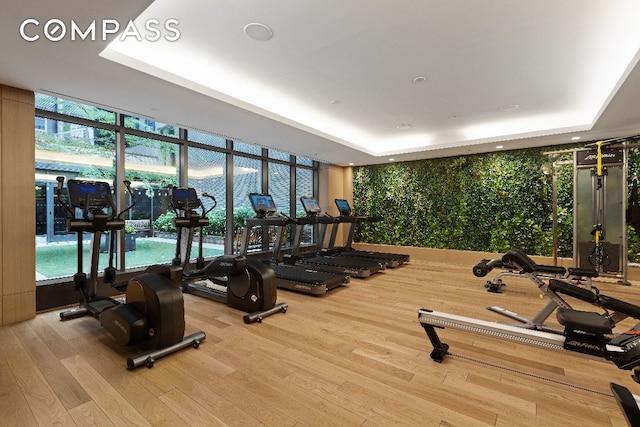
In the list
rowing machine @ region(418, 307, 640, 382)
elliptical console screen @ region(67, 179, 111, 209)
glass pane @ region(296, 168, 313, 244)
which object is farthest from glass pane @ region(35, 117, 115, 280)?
rowing machine @ region(418, 307, 640, 382)

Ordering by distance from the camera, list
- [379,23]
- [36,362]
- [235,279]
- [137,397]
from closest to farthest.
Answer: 1. [137,397]
2. [36,362]
3. [379,23]
4. [235,279]

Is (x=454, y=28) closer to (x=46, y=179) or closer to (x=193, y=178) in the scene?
(x=193, y=178)

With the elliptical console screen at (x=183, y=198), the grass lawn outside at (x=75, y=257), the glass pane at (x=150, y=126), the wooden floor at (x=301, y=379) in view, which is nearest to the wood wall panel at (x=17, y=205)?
the wooden floor at (x=301, y=379)

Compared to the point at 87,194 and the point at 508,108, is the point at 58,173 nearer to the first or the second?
the point at 87,194

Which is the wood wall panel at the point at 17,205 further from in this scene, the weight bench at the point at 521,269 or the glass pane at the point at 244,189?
the weight bench at the point at 521,269

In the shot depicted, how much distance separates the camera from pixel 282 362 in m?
2.28

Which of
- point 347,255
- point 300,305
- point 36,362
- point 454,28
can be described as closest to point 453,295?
point 300,305

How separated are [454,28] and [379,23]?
0.69 m

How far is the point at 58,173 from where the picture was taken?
388 cm

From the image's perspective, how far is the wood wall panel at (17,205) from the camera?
308 cm

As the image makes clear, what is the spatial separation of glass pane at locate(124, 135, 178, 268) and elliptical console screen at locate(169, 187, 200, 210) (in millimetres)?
997

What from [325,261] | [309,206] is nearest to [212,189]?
[309,206]

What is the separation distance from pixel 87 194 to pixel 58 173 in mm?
1246

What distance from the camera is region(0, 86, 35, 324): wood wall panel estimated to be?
3.08m
